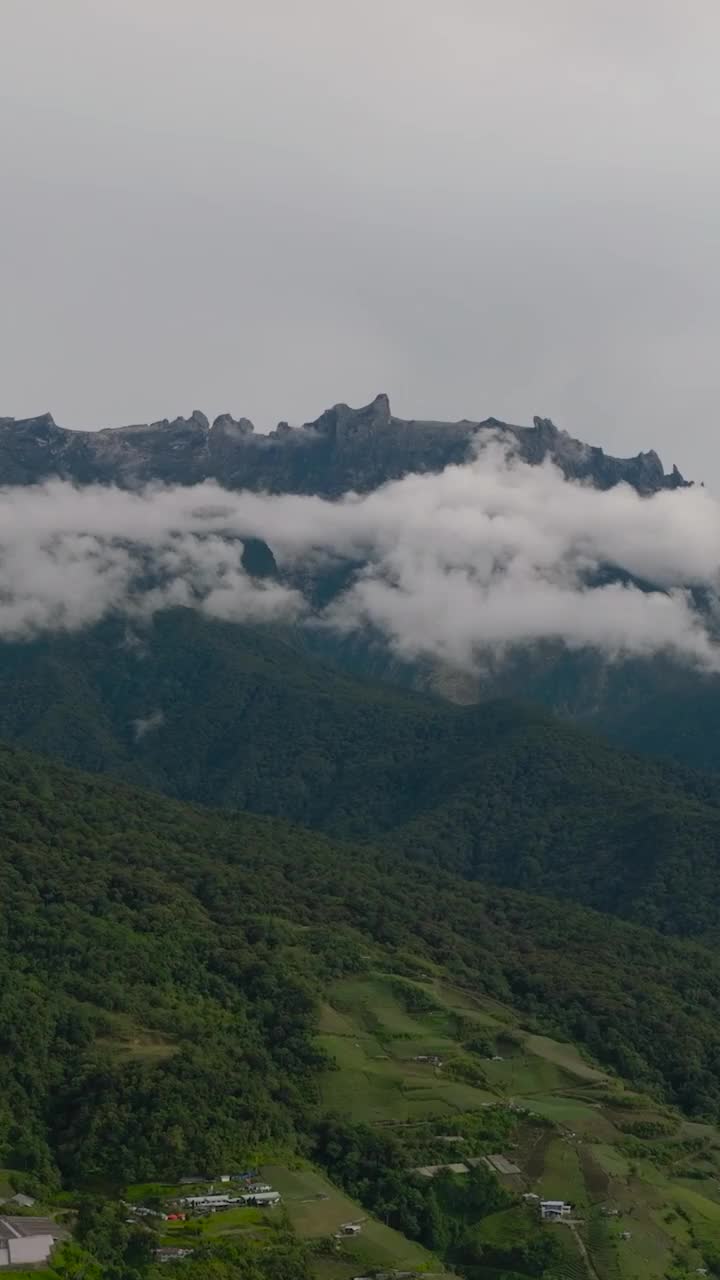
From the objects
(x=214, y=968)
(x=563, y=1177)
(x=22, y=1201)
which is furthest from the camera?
(x=214, y=968)

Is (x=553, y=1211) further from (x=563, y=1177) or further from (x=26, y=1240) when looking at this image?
(x=26, y=1240)

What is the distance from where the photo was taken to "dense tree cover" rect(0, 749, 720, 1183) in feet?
285

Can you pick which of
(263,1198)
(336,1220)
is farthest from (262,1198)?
(336,1220)

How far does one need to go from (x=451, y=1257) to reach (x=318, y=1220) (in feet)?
28.6

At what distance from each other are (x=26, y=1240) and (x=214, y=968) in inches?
1539

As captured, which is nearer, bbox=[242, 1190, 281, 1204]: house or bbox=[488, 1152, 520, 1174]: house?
bbox=[242, 1190, 281, 1204]: house

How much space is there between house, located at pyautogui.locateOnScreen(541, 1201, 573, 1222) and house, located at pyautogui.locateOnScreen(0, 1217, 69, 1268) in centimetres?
2780

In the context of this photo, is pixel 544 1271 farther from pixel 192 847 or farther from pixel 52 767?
pixel 52 767

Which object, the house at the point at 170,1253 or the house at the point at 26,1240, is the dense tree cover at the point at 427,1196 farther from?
the house at the point at 26,1240

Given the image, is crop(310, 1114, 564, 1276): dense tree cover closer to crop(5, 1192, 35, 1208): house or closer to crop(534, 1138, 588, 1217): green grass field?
crop(534, 1138, 588, 1217): green grass field

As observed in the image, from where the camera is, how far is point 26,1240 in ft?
228

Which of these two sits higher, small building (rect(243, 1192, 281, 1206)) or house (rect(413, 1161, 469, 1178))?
house (rect(413, 1161, 469, 1178))

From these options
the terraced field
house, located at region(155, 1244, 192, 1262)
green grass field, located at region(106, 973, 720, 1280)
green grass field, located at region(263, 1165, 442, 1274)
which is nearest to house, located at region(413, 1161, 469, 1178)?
the terraced field

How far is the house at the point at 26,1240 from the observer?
68.2m
